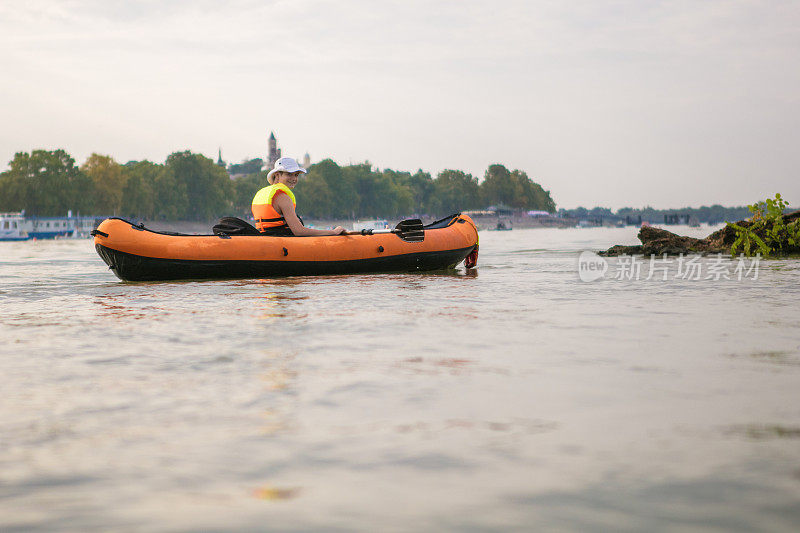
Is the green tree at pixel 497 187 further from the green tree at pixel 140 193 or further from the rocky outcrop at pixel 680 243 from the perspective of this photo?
the rocky outcrop at pixel 680 243

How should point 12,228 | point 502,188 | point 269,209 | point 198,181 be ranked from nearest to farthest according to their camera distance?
point 269,209, point 12,228, point 198,181, point 502,188

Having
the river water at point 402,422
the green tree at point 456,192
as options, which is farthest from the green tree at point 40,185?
the green tree at point 456,192

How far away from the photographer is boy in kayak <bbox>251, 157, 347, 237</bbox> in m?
13.9

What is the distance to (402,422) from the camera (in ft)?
13.1

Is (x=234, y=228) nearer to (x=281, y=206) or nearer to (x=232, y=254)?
(x=232, y=254)

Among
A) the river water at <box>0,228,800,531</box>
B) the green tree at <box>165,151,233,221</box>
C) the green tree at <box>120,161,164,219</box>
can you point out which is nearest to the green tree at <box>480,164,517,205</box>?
the green tree at <box>165,151,233,221</box>

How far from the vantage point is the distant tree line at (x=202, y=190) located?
3312 inches

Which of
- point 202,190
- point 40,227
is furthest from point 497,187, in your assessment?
point 40,227

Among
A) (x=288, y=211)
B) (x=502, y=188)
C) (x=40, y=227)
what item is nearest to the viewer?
(x=288, y=211)

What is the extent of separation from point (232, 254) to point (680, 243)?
15.7 m

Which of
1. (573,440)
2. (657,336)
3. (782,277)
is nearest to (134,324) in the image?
(657,336)

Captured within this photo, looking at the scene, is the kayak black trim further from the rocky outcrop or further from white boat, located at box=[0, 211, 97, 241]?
white boat, located at box=[0, 211, 97, 241]

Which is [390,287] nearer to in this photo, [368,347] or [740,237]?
[368,347]

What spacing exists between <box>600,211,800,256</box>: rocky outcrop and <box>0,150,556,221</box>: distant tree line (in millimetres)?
72604
